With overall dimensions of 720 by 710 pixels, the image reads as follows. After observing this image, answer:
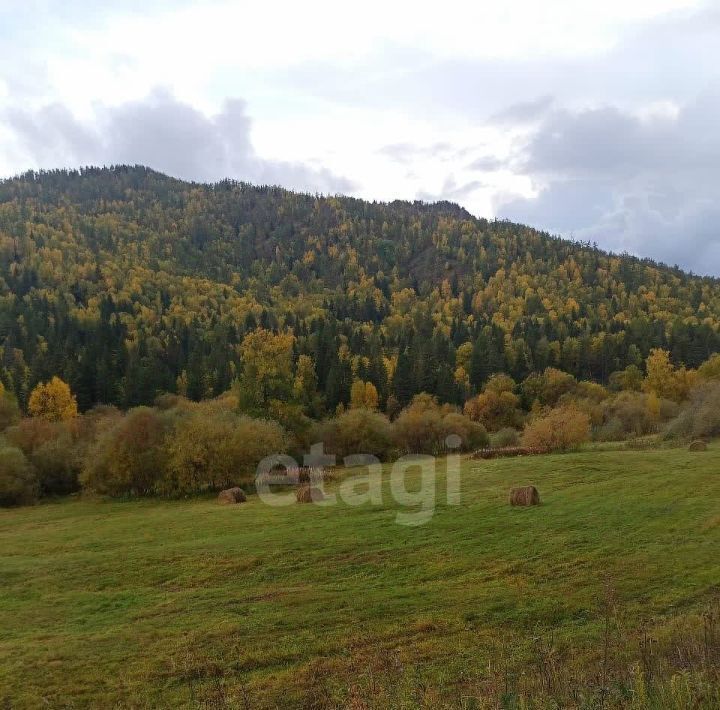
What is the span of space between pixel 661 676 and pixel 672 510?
62.6ft

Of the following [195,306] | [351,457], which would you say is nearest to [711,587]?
[351,457]

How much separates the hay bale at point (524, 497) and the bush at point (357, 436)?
34706mm

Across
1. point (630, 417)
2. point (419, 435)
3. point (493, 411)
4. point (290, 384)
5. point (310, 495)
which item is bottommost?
point (310, 495)

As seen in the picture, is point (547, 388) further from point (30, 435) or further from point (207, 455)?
point (30, 435)

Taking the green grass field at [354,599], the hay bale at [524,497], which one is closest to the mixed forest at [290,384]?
the green grass field at [354,599]

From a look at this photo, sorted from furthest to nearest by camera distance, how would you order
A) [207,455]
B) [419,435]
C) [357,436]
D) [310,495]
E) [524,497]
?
1. [419,435]
2. [357,436]
3. [207,455]
4. [310,495]
5. [524,497]

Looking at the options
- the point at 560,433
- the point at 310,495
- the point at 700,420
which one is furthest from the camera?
the point at 700,420

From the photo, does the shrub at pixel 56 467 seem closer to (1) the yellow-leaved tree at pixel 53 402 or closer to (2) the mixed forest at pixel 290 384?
(2) the mixed forest at pixel 290 384

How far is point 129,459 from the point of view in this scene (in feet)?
157

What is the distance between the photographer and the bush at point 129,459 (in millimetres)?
47938

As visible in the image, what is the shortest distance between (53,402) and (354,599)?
252ft

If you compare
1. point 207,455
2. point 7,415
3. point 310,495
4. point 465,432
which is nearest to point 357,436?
point 465,432

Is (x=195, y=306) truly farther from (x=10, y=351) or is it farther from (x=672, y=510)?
(x=672, y=510)

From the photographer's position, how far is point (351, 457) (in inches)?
2510
